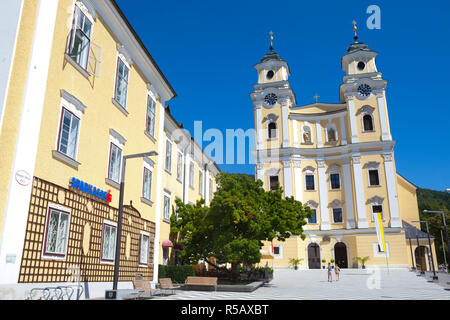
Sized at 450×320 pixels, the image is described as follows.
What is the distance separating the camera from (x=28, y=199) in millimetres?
10461

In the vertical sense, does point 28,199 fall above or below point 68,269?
above

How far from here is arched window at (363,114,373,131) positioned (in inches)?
2000

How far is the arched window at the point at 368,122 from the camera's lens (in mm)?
50812

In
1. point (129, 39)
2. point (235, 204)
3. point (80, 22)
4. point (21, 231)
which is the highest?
A: point (129, 39)

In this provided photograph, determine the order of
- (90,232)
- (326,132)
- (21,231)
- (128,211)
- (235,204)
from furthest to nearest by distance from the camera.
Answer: (326,132) → (235,204) → (128,211) → (90,232) → (21,231)

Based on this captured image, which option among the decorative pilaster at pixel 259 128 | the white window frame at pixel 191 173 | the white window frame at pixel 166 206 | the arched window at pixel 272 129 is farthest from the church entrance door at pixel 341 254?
the white window frame at pixel 166 206

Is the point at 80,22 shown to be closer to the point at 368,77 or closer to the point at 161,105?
the point at 161,105

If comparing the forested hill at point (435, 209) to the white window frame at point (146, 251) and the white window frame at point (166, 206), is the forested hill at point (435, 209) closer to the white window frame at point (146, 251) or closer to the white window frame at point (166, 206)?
the white window frame at point (166, 206)

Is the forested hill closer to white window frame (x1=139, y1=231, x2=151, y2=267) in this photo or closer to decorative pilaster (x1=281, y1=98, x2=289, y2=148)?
decorative pilaster (x1=281, y1=98, x2=289, y2=148)

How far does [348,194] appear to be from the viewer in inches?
1948

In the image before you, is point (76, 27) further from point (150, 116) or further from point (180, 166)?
point (180, 166)

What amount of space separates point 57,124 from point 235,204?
11978 millimetres

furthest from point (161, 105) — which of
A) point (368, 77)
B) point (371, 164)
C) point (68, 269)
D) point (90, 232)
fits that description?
point (368, 77)

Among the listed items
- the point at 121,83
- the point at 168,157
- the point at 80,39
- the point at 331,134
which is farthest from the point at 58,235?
the point at 331,134
